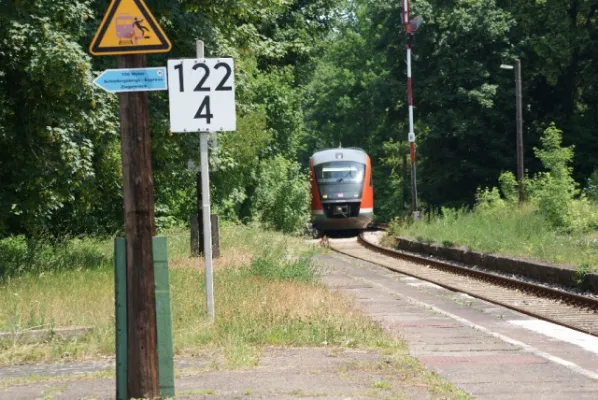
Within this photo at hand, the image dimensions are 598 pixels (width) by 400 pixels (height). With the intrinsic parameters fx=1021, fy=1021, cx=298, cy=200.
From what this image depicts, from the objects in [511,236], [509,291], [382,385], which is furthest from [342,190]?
[382,385]

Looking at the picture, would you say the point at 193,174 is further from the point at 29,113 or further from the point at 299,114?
the point at 299,114

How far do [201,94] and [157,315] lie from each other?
412 cm

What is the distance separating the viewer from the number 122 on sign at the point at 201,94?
438 inches

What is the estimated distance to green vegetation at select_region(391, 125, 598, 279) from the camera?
76.4 feet

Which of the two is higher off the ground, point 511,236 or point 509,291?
point 511,236

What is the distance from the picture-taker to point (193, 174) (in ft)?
74.4

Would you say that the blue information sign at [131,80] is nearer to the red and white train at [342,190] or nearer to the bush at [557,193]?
the bush at [557,193]

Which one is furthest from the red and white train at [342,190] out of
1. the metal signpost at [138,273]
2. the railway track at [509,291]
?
the metal signpost at [138,273]

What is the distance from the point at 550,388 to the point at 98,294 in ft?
22.1

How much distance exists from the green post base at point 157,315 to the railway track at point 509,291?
6.78m

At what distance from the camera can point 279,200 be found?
140ft

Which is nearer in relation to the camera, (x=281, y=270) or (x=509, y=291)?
(x=281, y=270)

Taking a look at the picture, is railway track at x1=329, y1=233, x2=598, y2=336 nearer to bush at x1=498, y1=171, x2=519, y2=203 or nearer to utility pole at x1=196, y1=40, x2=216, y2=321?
utility pole at x1=196, y1=40, x2=216, y2=321

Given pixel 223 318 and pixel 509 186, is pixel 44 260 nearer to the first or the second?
pixel 223 318
